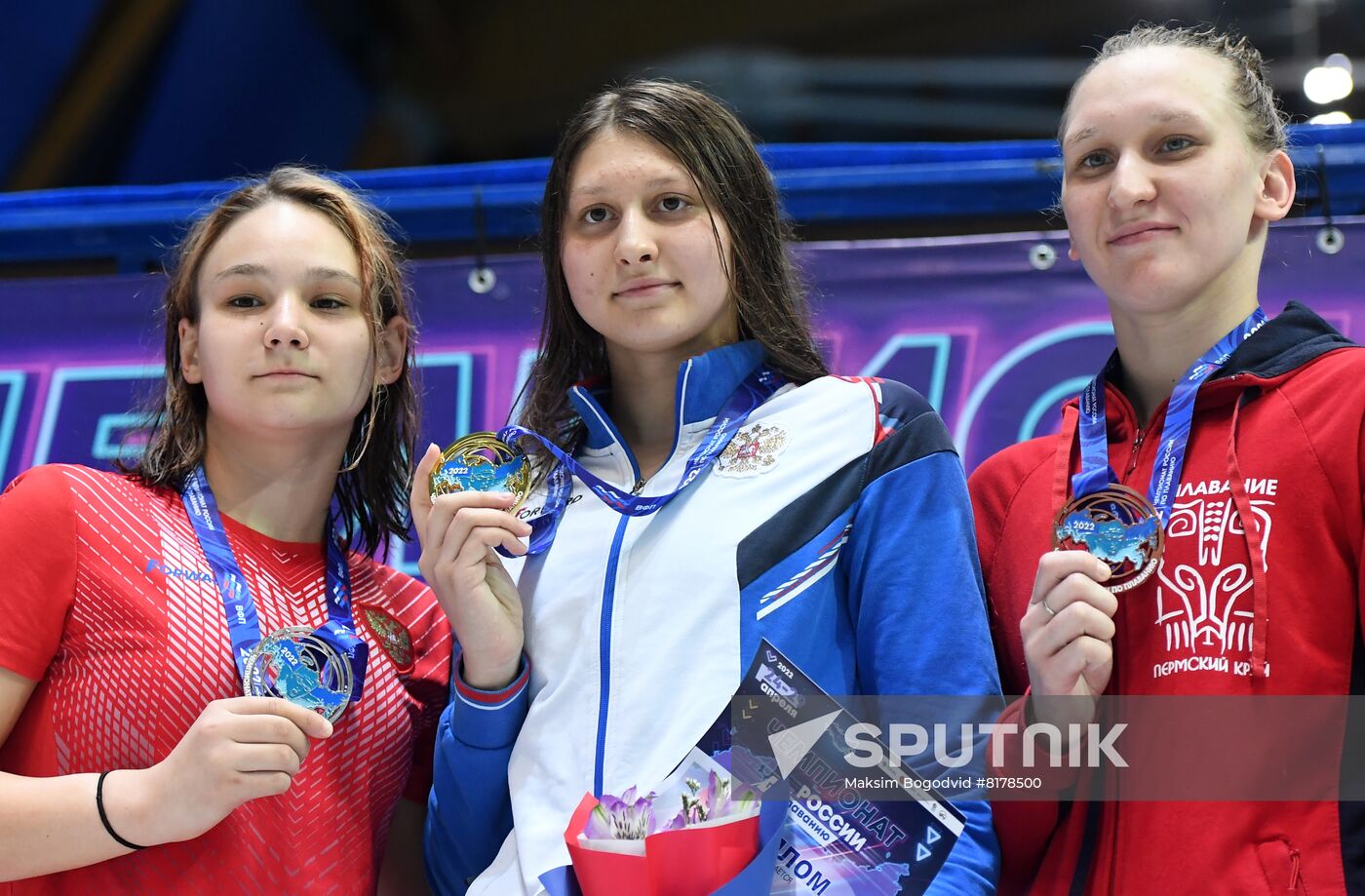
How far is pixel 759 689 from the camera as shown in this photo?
1.91m

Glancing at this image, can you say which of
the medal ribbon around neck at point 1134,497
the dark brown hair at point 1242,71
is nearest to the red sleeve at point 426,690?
the medal ribbon around neck at point 1134,497

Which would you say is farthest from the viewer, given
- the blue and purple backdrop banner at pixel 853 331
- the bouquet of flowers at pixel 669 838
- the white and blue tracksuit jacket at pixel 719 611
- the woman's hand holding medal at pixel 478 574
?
the blue and purple backdrop banner at pixel 853 331

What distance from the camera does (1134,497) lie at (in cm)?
199

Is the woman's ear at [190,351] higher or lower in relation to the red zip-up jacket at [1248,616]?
higher

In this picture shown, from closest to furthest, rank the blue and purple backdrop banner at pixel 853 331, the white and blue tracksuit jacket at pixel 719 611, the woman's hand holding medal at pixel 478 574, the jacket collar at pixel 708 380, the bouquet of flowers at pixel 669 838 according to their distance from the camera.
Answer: the bouquet of flowers at pixel 669 838 → the white and blue tracksuit jacket at pixel 719 611 → the woman's hand holding medal at pixel 478 574 → the jacket collar at pixel 708 380 → the blue and purple backdrop banner at pixel 853 331

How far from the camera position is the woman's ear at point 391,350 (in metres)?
2.55

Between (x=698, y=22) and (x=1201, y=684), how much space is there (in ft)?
19.5

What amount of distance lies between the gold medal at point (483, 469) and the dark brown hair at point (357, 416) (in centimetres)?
39

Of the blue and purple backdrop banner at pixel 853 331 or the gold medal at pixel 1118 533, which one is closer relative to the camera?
the gold medal at pixel 1118 533

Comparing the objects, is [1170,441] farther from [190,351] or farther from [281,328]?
[190,351]

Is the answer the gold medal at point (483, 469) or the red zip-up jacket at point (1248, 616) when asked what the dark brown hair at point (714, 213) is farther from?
the red zip-up jacket at point (1248, 616)

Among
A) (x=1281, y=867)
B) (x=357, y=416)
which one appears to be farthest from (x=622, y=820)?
(x=357, y=416)

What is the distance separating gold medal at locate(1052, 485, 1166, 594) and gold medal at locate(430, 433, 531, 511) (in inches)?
33.7

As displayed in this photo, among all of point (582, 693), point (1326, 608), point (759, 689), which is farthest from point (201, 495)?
point (1326, 608)
